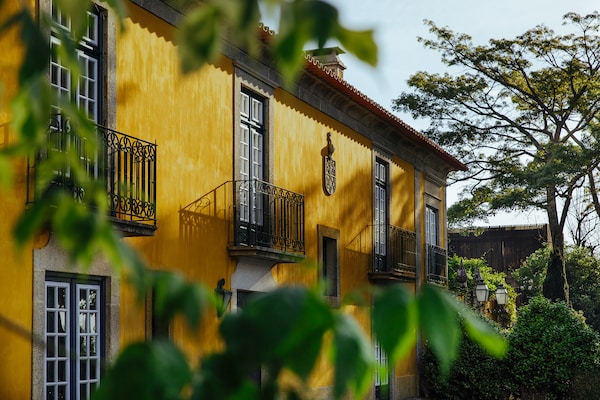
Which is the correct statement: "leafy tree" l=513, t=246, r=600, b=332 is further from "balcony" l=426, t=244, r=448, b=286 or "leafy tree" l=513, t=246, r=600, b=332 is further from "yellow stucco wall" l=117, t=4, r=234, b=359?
"yellow stucco wall" l=117, t=4, r=234, b=359

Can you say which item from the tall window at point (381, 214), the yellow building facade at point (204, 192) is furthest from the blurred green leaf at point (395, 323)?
the tall window at point (381, 214)

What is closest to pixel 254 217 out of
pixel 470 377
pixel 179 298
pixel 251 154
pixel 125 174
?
pixel 251 154

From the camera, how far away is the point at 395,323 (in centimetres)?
146

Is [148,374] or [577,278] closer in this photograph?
[148,374]

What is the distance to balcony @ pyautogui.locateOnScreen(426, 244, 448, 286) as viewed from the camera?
25.3 m

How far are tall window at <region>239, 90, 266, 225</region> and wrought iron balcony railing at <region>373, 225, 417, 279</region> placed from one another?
5535 millimetres

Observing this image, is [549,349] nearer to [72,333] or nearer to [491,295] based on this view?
[491,295]

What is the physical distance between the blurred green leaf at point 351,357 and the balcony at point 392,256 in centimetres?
1910

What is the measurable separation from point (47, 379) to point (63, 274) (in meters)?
1.12

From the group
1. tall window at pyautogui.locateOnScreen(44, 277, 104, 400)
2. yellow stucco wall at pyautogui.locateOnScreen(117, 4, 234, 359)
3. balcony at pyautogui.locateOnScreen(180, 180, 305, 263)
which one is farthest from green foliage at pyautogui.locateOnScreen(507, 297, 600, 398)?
tall window at pyautogui.locateOnScreen(44, 277, 104, 400)

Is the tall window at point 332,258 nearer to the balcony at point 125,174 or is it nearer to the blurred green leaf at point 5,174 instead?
the balcony at point 125,174

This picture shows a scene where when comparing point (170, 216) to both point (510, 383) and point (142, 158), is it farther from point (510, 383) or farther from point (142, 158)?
point (510, 383)

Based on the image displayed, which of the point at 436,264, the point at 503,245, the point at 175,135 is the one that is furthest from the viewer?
the point at 503,245

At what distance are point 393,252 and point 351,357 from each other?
20670 mm
